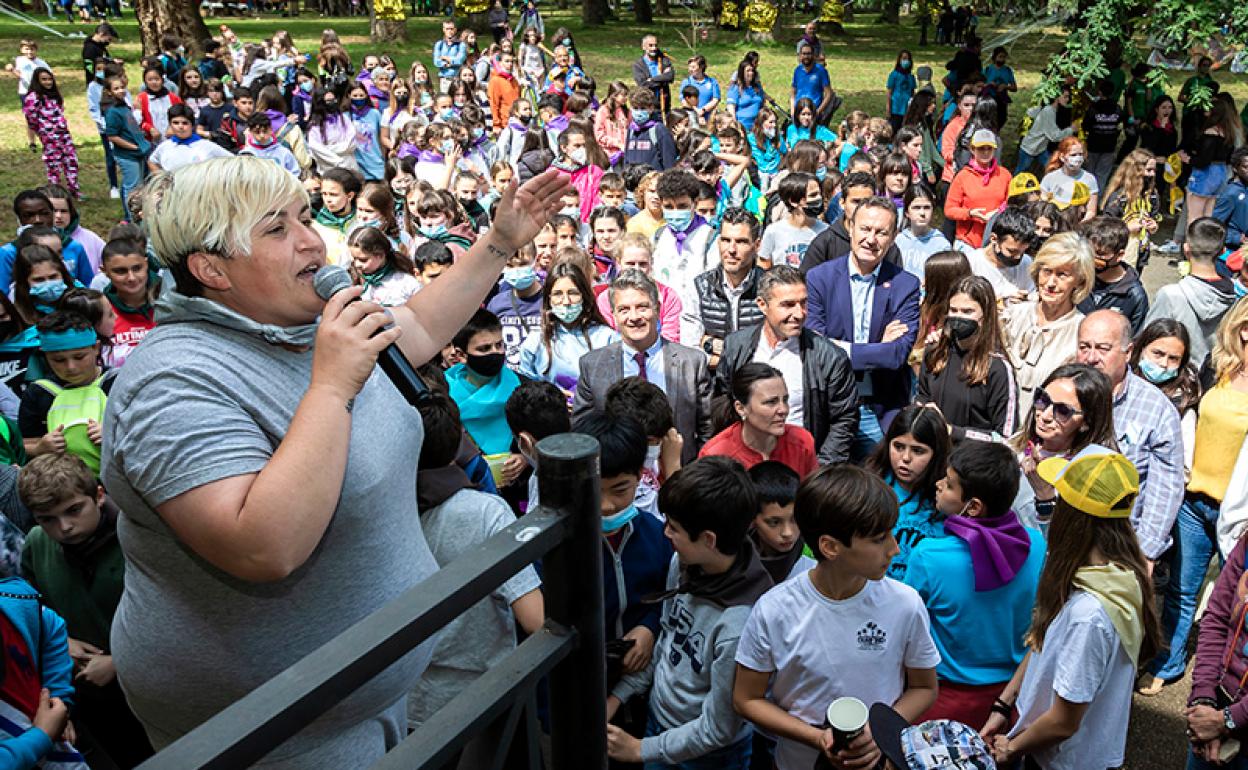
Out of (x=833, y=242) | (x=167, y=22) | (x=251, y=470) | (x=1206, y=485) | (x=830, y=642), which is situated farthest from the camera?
(x=167, y=22)

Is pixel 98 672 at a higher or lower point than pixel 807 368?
lower

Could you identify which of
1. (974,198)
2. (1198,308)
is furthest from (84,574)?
(974,198)

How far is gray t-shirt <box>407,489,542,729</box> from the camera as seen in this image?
266 centimetres

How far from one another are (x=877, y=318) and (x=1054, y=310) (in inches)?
36.6

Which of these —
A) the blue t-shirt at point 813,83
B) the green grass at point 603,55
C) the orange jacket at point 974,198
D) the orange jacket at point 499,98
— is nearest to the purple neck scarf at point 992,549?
the orange jacket at point 974,198

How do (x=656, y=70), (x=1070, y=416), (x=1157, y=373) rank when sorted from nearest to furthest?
(x=1070, y=416) → (x=1157, y=373) → (x=656, y=70)

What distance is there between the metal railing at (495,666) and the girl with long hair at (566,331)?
353 cm

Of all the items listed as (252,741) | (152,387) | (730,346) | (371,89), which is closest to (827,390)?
(730,346)

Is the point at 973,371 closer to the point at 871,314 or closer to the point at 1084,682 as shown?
the point at 871,314

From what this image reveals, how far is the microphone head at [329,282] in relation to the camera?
185 centimetres

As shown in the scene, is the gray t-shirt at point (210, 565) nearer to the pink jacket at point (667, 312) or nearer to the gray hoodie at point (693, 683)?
the gray hoodie at point (693, 683)

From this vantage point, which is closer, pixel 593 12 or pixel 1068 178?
pixel 1068 178

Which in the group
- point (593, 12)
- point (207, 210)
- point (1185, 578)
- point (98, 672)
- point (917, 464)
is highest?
point (593, 12)

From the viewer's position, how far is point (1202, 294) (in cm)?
568
